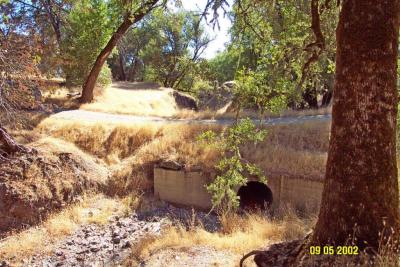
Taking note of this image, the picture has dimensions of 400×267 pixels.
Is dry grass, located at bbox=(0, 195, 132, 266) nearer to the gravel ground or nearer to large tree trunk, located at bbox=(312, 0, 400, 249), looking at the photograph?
Answer: the gravel ground

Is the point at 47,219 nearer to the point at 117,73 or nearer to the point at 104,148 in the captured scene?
the point at 104,148

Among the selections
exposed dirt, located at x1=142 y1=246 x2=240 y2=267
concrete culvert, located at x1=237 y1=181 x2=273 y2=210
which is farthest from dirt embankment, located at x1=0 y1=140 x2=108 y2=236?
exposed dirt, located at x1=142 y1=246 x2=240 y2=267

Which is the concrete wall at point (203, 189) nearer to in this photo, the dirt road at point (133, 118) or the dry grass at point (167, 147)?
the dry grass at point (167, 147)

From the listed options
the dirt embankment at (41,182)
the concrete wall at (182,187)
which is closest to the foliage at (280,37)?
the concrete wall at (182,187)

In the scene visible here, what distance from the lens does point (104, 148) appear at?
16.6 metres

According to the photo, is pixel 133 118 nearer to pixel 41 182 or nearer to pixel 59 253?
pixel 41 182

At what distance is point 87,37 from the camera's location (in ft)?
78.4

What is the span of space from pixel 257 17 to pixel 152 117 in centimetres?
1269

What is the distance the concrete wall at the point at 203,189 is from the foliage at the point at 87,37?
37.9 feet

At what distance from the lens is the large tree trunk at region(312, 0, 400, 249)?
15.7ft

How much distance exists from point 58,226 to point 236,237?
573 centimetres

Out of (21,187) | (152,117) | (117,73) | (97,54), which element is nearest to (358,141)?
(21,187)

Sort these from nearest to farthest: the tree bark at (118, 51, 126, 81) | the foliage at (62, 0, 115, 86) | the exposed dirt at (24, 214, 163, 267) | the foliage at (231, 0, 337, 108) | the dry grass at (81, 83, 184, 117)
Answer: the foliage at (231, 0, 337, 108)
the exposed dirt at (24, 214, 163, 267)
the dry grass at (81, 83, 184, 117)
the foliage at (62, 0, 115, 86)
the tree bark at (118, 51, 126, 81)

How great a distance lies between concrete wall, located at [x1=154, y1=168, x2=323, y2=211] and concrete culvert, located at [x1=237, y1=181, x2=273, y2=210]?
0.82 metres
